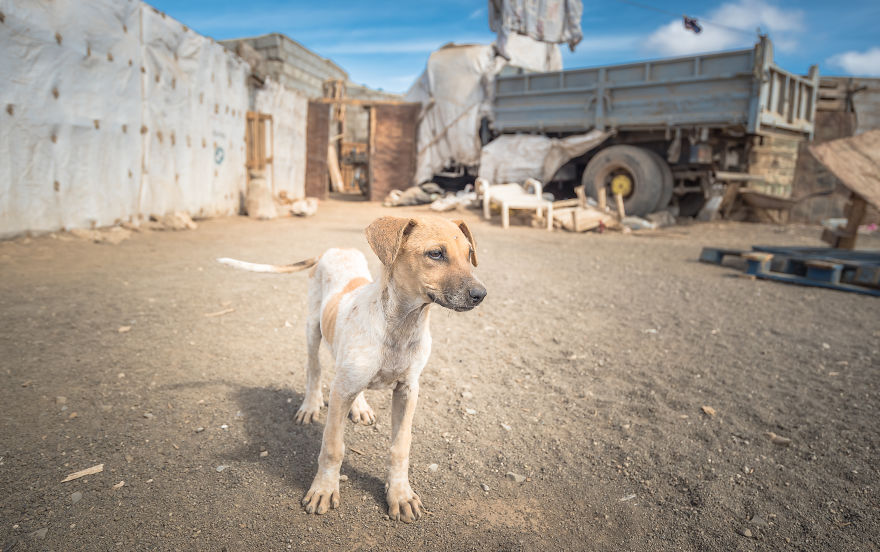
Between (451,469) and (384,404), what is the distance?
735 mm

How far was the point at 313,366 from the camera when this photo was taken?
255 centimetres

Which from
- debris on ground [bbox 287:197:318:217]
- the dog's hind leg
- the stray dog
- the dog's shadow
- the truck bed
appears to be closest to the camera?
the stray dog

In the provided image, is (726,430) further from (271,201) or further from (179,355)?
(271,201)

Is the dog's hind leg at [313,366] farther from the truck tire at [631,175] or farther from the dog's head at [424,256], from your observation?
the truck tire at [631,175]

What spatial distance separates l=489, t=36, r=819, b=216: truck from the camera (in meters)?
9.26

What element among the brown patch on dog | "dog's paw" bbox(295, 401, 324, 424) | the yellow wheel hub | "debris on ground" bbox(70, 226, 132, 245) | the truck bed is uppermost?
the truck bed

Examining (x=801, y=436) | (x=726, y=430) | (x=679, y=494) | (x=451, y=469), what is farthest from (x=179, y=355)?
(x=801, y=436)

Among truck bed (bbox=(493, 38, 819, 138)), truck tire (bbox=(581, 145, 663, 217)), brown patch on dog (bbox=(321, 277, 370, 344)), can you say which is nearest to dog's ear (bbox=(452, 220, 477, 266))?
brown patch on dog (bbox=(321, 277, 370, 344))

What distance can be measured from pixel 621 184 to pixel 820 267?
569 cm

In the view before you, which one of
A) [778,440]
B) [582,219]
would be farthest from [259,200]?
[778,440]

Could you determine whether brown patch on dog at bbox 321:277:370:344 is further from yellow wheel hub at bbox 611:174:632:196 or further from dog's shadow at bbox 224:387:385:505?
yellow wheel hub at bbox 611:174:632:196

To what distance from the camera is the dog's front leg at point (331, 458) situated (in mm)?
1897

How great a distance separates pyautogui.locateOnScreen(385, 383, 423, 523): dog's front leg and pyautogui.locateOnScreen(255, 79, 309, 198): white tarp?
35.5ft

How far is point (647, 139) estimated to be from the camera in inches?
427
